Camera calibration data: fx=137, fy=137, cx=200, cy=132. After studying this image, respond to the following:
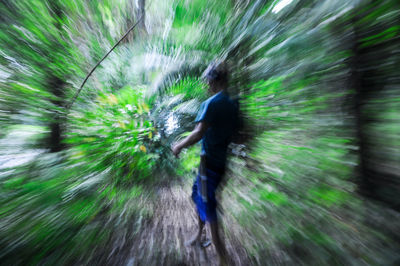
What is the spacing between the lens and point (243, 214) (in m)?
1.26

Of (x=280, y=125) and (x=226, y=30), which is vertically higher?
(x=226, y=30)

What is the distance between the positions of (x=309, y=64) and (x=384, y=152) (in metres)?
0.62

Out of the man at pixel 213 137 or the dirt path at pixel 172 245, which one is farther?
the dirt path at pixel 172 245

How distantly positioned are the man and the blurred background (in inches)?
13.8

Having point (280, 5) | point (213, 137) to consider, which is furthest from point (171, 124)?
point (280, 5)

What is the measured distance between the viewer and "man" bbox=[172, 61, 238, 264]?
86cm

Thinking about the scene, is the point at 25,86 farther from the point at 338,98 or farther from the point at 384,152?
the point at 384,152

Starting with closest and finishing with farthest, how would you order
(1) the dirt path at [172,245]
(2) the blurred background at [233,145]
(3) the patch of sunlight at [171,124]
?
(2) the blurred background at [233,145], (1) the dirt path at [172,245], (3) the patch of sunlight at [171,124]

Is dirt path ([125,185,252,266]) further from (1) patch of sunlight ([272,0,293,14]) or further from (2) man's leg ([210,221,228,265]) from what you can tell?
(1) patch of sunlight ([272,0,293,14])

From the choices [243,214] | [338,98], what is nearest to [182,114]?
[243,214]

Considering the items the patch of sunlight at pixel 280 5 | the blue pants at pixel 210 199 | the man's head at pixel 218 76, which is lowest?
the blue pants at pixel 210 199

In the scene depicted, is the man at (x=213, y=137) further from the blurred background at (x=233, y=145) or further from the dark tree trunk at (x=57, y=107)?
the dark tree trunk at (x=57, y=107)

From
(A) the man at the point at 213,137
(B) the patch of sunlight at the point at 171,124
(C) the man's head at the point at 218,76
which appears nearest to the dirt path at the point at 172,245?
(A) the man at the point at 213,137

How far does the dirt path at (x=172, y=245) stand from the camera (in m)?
0.97
